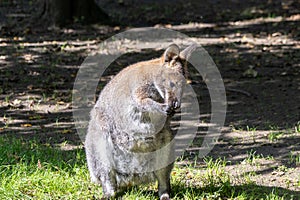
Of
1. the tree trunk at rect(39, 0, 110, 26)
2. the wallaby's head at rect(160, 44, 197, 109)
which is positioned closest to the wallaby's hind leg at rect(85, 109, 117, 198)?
the wallaby's head at rect(160, 44, 197, 109)

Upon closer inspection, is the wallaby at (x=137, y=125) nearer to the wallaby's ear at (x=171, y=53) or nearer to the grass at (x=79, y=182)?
the wallaby's ear at (x=171, y=53)

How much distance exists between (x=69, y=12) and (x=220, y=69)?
447 cm

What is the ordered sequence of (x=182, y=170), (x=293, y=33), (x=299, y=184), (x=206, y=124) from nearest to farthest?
(x=299, y=184) → (x=182, y=170) → (x=206, y=124) → (x=293, y=33)

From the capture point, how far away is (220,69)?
11.5 meters

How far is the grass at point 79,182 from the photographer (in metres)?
5.77

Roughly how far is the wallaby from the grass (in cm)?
26

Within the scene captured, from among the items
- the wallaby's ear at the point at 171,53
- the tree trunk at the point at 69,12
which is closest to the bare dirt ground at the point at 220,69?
the tree trunk at the point at 69,12

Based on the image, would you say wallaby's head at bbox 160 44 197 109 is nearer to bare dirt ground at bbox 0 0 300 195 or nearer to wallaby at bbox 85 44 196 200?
wallaby at bbox 85 44 196 200

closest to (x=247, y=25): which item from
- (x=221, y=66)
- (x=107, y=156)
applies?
(x=221, y=66)

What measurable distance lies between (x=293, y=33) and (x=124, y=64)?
4346 millimetres

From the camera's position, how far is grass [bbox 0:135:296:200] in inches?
227

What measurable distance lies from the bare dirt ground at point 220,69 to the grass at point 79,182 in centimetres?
27

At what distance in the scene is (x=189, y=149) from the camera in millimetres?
7465

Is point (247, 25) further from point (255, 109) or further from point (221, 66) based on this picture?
point (255, 109)
